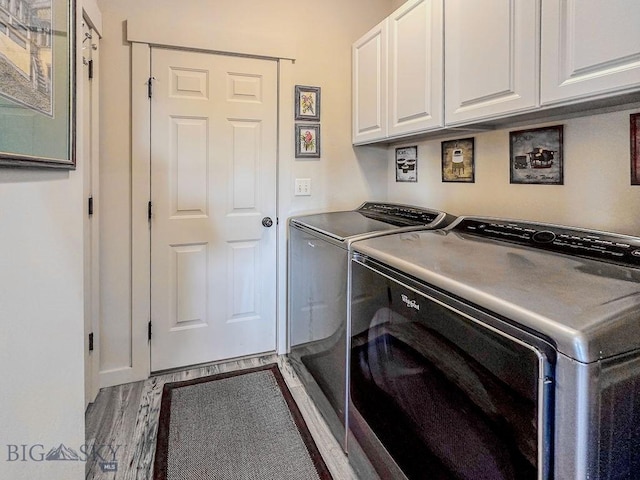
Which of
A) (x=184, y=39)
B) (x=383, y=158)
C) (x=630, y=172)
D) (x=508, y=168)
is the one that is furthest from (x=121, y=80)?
(x=630, y=172)

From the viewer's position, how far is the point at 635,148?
4.03 ft

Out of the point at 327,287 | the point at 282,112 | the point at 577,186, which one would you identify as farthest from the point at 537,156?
the point at 282,112

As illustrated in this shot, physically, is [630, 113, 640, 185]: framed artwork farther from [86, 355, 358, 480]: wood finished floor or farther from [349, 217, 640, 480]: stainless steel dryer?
[86, 355, 358, 480]: wood finished floor

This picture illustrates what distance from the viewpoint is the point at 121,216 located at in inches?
82.3

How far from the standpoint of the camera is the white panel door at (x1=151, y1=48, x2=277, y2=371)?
7.13ft

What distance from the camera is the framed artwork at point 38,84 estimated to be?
66 centimetres

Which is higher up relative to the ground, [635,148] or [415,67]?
[415,67]

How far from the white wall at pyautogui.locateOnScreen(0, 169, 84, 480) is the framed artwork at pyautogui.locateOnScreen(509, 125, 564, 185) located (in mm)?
1705

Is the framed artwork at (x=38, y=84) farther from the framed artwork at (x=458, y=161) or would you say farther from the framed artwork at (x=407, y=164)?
the framed artwork at (x=407, y=164)

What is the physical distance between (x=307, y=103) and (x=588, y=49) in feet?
5.46

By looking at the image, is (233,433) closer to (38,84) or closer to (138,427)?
(138,427)

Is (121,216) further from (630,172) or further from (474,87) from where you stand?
(630,172)

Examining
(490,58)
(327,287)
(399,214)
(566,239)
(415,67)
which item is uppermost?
(415,67)

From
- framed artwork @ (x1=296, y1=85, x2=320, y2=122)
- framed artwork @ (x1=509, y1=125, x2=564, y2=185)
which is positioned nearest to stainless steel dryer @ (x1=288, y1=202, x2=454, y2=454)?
framed artwork @ (x1=509, y1=125, x2=564, y2=185)
